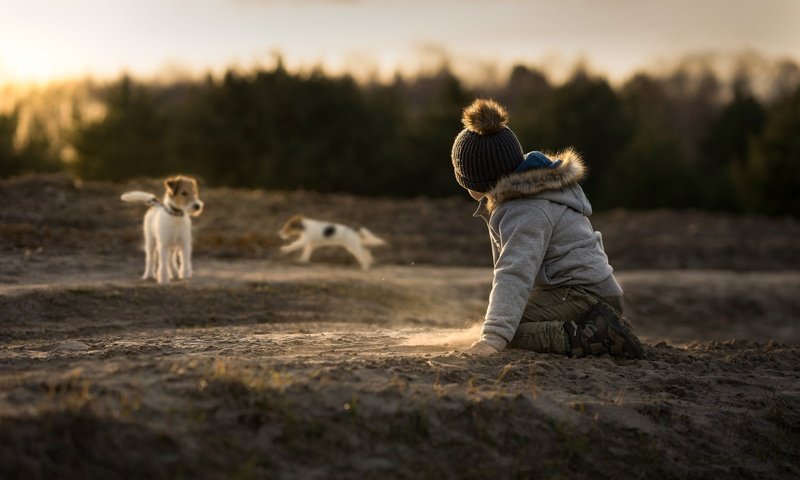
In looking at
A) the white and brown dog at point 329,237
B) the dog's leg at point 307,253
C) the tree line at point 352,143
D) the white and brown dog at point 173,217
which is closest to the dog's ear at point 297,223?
the white and brown dog at point 329,237

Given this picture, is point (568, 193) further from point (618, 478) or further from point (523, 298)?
point (618, 478)

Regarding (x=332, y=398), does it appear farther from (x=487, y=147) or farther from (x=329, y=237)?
(x=329, y=237)

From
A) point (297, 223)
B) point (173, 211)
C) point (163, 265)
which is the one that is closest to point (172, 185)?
point (173, 211)

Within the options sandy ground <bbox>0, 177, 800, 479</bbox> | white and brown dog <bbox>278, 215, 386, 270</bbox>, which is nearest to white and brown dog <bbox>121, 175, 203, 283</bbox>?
sandy ground <bbox>0, 177, 800, 479</bbox>

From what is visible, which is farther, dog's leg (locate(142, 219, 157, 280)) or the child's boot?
dog's leg (locate(142, 219, 157, 280))

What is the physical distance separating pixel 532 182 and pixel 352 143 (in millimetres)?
24268

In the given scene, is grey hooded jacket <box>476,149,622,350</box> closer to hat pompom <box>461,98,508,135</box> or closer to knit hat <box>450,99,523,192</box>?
knit hat <box>450,99,523,192</box>

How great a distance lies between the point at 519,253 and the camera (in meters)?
5.34

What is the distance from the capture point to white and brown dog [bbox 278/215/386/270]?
47.0 ft

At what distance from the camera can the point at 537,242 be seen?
5.39 meters

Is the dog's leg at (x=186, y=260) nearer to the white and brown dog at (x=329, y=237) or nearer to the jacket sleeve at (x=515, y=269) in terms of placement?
the white and brown dog at (x=329, y=237)

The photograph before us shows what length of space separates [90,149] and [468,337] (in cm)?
2662

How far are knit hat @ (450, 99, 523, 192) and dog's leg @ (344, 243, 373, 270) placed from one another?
8.70 metres

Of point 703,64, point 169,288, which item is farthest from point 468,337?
point 703,64
